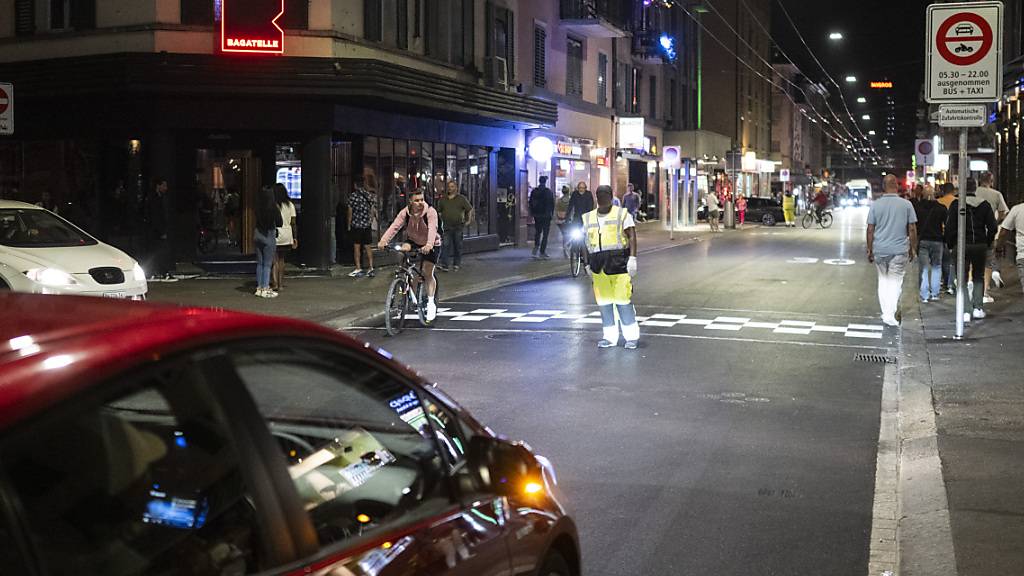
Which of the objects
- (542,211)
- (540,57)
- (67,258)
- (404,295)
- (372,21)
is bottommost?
(404,295)

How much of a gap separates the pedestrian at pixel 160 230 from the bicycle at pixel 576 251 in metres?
7.82

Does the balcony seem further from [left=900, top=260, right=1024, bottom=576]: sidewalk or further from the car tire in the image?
the car tire

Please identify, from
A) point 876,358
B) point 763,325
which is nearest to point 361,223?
point 763,325

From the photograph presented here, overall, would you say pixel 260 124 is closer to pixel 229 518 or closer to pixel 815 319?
pixel 815 319

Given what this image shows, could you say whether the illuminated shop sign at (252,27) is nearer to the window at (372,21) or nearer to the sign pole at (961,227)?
the window at (372,21)

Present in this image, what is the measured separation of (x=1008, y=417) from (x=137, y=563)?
8.05 m

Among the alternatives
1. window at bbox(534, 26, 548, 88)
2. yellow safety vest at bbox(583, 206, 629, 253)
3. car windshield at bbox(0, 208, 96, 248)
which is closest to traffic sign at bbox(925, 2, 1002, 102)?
yellow safety vest at bbox(583, 206, 629, 253)

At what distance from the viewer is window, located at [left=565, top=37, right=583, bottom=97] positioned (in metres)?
38.7

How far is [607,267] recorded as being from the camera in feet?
42.5

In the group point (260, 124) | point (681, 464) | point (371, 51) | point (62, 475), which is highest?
point (371, 51)

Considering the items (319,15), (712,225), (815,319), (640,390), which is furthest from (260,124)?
(712,225)

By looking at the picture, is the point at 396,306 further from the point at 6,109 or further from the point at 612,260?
the point at 6,109

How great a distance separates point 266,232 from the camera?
18.4m

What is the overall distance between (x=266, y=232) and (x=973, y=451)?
503 inches
